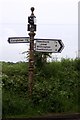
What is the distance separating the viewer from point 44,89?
11922mm

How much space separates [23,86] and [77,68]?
9.68ft

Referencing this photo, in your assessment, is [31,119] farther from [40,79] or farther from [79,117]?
[40,79]

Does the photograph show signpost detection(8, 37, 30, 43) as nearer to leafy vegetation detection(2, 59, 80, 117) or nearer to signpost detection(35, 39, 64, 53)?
signpost detection(35, 39, 64, 53)

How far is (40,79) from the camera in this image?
12.9 metres

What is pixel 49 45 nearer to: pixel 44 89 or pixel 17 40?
Result: pixel 17 40

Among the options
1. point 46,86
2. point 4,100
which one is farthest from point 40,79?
point 4,100

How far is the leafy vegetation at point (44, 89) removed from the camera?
416 inches

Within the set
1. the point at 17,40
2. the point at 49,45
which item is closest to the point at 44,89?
the point at 49,45

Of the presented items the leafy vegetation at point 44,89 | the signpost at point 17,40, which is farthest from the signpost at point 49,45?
the leafy vegetation at point 44,89

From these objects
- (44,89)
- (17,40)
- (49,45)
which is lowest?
(44,89)

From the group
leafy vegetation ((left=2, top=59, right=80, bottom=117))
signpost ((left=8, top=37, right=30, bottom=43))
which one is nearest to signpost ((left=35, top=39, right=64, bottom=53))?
signpost ((left=8, top=37, right=30, bottom=43))

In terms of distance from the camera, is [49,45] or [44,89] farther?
[44,89]

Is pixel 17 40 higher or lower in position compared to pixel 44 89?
higher

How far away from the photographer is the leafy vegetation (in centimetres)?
1056
